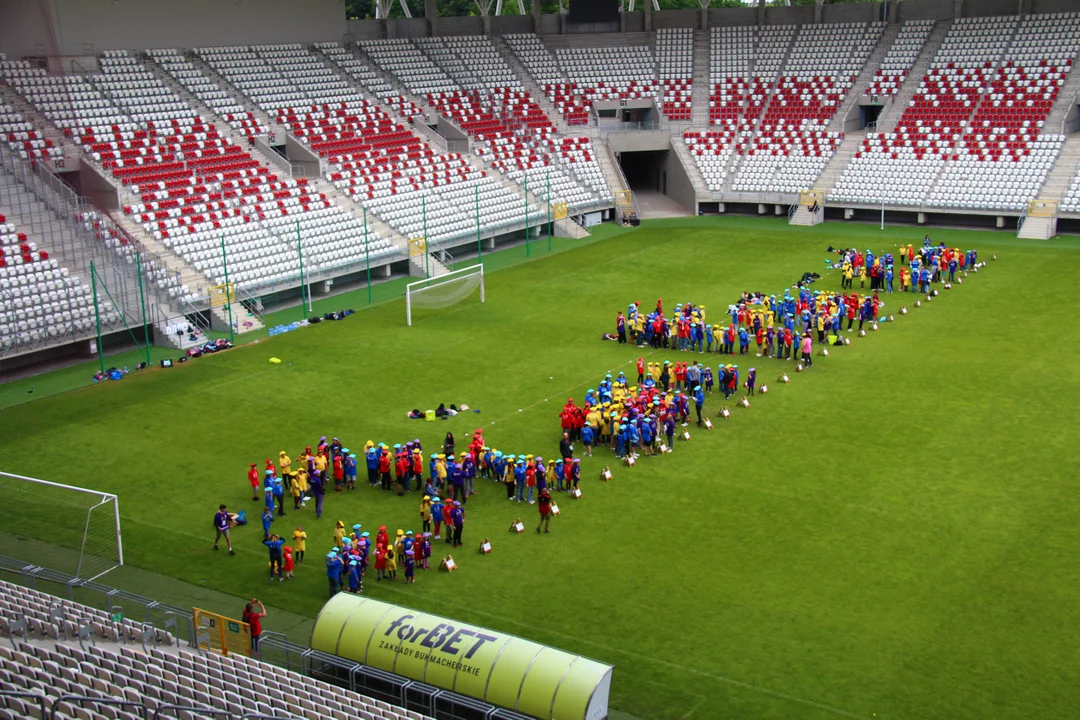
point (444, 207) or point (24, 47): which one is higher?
point (24, 47)

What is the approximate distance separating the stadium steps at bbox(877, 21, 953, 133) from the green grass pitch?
56.7 feet

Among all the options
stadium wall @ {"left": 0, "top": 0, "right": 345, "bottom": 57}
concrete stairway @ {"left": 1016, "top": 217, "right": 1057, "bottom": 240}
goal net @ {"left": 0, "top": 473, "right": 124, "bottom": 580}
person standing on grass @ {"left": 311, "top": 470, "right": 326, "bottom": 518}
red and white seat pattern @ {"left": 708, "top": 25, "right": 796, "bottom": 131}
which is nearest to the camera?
goal net @ {"left": 0, "top": 473, "right": 124, "bottom": 580}

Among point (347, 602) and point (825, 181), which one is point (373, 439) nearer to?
point (347, 602)

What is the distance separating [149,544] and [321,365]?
1085 cm

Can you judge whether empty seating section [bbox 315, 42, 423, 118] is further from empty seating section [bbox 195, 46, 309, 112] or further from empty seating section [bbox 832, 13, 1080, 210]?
empty seating section [bbox 832, 13, 1080, 210]

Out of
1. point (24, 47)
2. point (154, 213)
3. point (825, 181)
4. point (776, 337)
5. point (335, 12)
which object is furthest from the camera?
point (335, 12)

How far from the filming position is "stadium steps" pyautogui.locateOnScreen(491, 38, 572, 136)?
178 feet

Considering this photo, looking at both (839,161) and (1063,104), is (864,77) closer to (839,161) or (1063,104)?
(839,161)

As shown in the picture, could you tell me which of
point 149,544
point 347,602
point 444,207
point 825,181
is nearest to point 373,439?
point 149,544

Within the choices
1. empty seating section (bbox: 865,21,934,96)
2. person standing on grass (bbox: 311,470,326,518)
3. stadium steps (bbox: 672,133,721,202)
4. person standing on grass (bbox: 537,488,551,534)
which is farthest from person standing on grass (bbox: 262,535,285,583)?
empty seating section (bbox: 865,21,934,96)

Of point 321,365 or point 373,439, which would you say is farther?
point 321,365

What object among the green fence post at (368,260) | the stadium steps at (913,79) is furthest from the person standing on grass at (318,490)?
the stadium steps at (913,79)

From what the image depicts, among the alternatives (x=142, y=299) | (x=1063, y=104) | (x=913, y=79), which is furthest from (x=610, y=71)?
(x=142, y=299)

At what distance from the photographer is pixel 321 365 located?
3058cm
